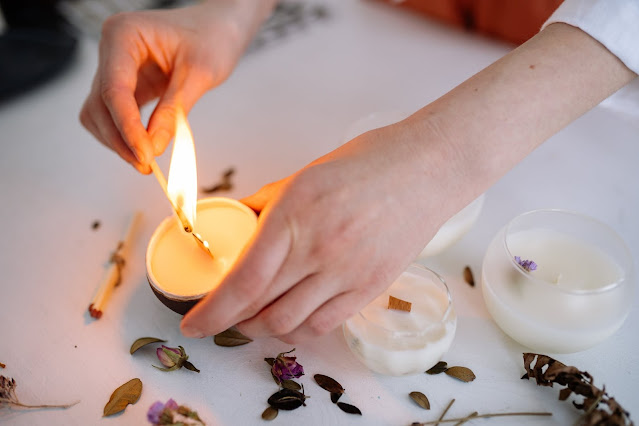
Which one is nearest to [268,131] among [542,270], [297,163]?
[297,163]

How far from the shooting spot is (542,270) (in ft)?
2.82

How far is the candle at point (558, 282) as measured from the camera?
2.54 feet

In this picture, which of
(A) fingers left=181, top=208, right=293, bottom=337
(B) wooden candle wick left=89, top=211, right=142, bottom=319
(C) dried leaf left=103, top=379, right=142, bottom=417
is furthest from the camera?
(B) wooden candle wick left=89, top=211, right=142, bottom=319

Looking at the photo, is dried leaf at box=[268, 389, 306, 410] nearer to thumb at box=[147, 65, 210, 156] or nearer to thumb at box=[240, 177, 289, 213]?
thumb at box=[240, 177, 289, 213]

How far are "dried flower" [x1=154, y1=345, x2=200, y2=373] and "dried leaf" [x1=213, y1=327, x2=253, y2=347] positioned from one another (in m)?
0.06

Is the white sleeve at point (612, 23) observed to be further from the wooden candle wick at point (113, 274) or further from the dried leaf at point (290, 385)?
the wooden candle wick at point (113, 274)

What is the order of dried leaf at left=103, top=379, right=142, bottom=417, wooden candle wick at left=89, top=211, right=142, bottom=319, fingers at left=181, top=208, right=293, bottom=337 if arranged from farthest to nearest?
wooden candle wick at left=89, top=211, right=142, bottom=319 < dried leaf at left=103, top=379, right=142, bottom=417 < fingers at left=181, top=208, right=293, bottom=337

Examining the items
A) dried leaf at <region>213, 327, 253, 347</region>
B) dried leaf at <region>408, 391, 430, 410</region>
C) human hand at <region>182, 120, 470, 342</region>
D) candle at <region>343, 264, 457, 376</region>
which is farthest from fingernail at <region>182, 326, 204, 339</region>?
dried leaf at <region>408, 391, 430, 410</region>

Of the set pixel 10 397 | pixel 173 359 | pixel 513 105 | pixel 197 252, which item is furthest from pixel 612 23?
pixel 10 397

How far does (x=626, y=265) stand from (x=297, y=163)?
0.69 m

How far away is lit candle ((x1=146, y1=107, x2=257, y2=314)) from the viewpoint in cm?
84

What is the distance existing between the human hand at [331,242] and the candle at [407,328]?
0.05 m

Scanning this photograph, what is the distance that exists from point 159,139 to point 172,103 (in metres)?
0.08

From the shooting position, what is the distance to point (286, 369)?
822 millimetres
